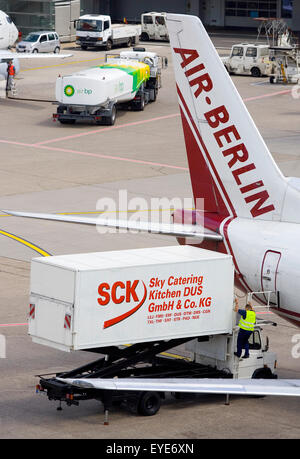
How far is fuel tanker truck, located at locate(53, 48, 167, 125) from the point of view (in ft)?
210

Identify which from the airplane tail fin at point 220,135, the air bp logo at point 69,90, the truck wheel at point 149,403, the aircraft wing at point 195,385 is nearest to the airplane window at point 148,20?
the air bp logo at point 69,90

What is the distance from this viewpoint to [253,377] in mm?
25688

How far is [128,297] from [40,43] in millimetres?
78657

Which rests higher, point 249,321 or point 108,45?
point 249,321

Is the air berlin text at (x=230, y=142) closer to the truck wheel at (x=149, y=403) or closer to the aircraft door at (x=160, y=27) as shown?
the truck wheel at (x=149, y=403)

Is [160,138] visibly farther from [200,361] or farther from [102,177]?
[200,361]

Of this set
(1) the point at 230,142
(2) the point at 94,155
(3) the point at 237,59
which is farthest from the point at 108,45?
(1) the point at 230,142

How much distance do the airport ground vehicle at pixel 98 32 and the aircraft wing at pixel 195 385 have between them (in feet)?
273

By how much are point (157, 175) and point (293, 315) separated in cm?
3018

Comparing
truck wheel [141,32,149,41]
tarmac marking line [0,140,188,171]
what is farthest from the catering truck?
truck wheel [141,32,149,41]

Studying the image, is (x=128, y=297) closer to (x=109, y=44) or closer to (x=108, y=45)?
(x=108, y=45)

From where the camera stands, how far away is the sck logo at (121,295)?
22.6 metres

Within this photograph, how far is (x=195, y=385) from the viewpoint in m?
22.3
